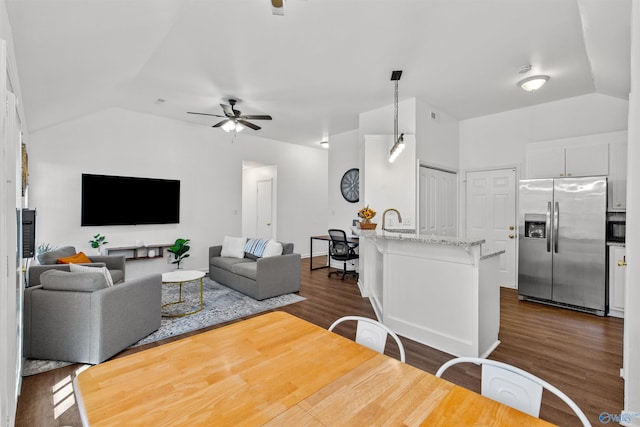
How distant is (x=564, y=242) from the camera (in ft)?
13.4

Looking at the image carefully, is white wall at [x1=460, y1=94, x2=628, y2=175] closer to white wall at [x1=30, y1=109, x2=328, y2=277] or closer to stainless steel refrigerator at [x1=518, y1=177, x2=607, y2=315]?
stainless steel refrigerator at [x1=518, y1=177, x2=607, y2=315]

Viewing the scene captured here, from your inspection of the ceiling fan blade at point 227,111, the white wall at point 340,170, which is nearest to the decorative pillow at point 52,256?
the ceiling fan blade at point 227,111

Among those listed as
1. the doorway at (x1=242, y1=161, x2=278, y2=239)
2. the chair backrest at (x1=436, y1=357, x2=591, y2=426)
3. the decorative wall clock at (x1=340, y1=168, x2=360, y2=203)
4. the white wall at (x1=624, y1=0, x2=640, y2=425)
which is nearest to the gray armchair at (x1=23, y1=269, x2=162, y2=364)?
the chair backrest at (x1=436, y1=357, x2=591, y2=426)

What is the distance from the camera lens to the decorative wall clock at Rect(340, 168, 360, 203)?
620cm

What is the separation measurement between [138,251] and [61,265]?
1.89 m

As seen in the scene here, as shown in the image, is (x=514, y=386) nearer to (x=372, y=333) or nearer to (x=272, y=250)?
(x=372, y=333)

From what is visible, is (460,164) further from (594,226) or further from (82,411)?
(82,411)

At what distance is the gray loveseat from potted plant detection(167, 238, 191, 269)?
85 cm

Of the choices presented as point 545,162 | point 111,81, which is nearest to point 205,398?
point 111,81

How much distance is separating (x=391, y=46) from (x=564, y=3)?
137cm

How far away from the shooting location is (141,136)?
544cm

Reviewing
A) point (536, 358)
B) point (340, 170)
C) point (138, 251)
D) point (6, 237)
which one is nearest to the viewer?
point (6, 237)

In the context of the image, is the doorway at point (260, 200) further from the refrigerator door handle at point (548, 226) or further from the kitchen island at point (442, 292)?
the refrigerator door handle at point (548, 226)

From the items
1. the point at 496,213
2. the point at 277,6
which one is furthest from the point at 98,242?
the point at 496,213
